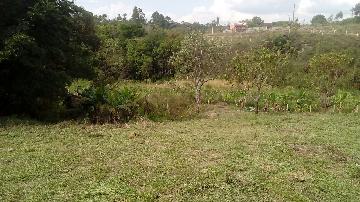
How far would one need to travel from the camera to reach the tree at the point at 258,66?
75.2ft

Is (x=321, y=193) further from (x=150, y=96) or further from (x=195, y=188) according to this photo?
(x=150, y=96)

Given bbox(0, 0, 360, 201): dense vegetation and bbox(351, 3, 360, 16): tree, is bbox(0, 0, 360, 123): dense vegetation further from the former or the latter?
bbox(351, 3, 360, 16): tree

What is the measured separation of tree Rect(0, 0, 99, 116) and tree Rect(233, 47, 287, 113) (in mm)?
9174

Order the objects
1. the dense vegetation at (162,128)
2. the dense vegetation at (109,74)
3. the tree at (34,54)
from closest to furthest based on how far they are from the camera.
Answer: the dense vegetation at (162,128)
the tree at (34,54)
the dense vegetation at (109,74)

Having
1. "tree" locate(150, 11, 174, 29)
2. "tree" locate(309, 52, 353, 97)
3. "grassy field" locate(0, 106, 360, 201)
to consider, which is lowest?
"grassy field" locate(0, 106, 360, 201)

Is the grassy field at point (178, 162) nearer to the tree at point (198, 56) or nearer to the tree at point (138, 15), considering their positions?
the tree at point (198, 56)

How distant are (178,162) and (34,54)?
329 inches

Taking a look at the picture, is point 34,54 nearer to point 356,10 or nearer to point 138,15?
point 138,15

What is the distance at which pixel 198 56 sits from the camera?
909 inches

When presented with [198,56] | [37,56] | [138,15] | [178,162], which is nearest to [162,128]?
[178,162]

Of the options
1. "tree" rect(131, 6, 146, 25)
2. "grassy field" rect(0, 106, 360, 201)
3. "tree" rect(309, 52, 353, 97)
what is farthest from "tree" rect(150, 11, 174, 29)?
"grassy field" rect(0, 106, 360, 201)

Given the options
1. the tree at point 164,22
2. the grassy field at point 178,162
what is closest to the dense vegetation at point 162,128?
the grassy field at point 178,162

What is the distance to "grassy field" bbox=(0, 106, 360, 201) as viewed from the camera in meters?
9.88

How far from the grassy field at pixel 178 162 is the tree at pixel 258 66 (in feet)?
15.6
